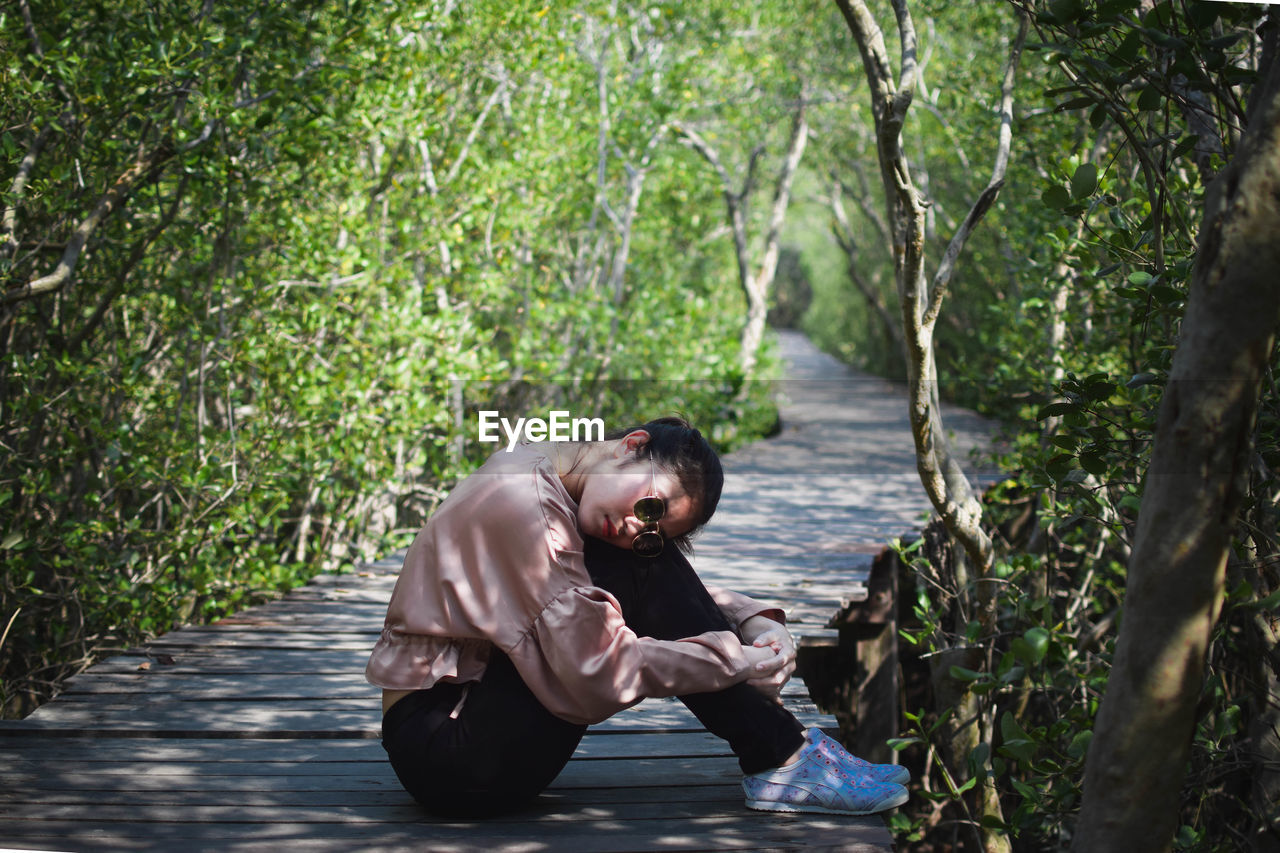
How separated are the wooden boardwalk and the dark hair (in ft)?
2.04

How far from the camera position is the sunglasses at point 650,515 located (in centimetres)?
216

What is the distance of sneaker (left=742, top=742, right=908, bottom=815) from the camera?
7.25 ft

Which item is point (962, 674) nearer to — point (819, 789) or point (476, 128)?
point (819, 789)

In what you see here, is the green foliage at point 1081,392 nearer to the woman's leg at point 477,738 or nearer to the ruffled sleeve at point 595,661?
the ruffled sleeve at point 595,661

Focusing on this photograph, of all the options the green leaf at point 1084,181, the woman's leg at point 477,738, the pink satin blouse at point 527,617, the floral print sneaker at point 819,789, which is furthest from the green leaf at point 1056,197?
the woman's leg at point 477,738

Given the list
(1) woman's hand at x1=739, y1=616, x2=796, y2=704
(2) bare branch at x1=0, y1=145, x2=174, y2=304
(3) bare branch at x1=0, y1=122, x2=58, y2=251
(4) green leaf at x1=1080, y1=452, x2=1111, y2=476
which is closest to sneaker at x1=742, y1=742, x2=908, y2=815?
(1) woman's hand at x1=739, y1=616, x2=796, y2=704

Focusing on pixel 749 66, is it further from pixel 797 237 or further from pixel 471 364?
pixel 797 237

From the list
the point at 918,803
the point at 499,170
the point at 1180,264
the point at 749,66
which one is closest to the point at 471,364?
the point at 499,170

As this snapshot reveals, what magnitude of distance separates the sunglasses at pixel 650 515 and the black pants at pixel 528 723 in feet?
0.24

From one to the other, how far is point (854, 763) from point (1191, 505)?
1.00m

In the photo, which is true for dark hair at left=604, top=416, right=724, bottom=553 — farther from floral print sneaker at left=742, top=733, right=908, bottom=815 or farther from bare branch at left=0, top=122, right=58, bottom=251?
bare branch at left=0, top=122, right=58, bottom=251

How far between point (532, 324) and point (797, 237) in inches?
1056

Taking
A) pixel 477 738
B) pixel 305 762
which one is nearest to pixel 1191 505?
pixel 477 738

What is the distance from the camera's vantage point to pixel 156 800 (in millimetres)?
2320
